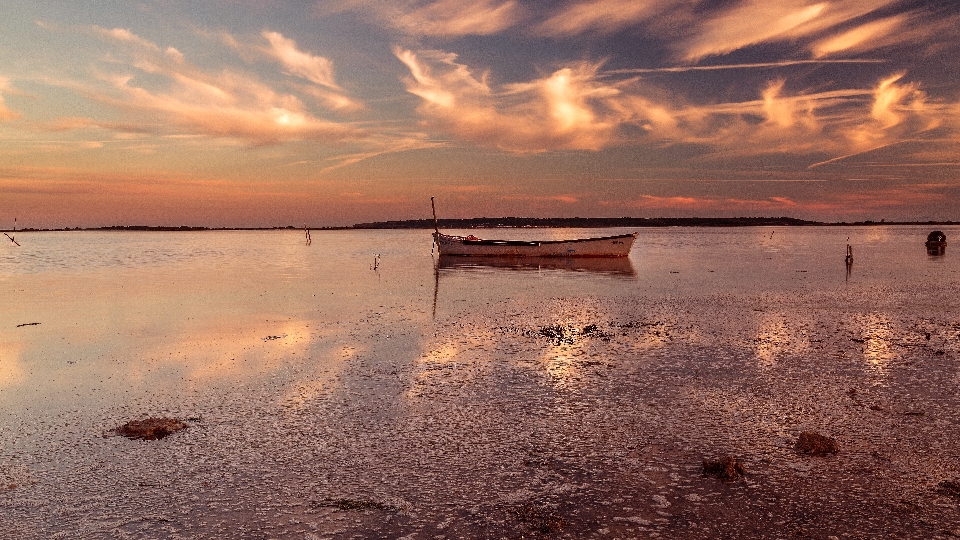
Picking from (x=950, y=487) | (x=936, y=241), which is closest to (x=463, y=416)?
(x=950, y=487)

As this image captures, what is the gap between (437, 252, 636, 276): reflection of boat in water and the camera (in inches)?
1720

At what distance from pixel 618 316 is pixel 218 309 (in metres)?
14.4

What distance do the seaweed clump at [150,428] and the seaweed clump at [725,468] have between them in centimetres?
745

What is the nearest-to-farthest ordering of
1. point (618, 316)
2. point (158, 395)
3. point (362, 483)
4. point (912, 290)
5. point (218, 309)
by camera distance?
point (362, 483) < point (158, 395) < point (618, 316) < point (218, 309) < point (912, 290)

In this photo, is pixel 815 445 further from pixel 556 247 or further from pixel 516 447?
pixel 556 247

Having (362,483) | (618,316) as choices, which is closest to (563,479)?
(362,483)

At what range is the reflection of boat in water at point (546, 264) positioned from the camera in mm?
43688

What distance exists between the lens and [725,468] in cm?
742

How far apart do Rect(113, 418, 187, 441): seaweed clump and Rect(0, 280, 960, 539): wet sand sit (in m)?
0.20

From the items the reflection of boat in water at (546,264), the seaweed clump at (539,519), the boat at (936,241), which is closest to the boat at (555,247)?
the reflection of boat in water at (546,264)

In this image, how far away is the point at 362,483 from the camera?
24.0 ft

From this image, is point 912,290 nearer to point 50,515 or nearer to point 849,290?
point 849,290

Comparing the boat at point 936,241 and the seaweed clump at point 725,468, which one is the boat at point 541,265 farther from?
the boat at point 936,241

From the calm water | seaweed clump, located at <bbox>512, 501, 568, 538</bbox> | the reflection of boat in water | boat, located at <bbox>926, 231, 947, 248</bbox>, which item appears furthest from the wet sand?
boat, located at <bbox>926, 231, 947, 248</bbox>
